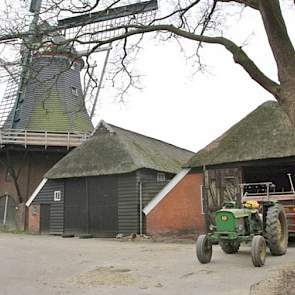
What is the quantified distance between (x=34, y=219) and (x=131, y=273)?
19.1m

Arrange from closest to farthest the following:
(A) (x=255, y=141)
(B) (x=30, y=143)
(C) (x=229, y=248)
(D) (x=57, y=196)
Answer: (C) (x=229, y=248) < (A) (x=255, y=141) < (D) (x=57, y=196) < (B) (x=30, y=143)

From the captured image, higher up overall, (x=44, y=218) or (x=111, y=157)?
(x=111, y=157)

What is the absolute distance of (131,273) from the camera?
11.6m

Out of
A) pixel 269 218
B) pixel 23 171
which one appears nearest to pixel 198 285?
pixel 269 218

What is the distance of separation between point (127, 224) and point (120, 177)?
244cm

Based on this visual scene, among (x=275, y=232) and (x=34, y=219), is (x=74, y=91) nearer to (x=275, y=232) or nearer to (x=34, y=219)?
(x=34, y=219)

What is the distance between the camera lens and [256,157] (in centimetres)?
1992

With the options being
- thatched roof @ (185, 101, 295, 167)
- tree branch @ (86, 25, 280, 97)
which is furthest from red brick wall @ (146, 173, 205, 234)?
tree branch @ (86, 25, 280, 97)

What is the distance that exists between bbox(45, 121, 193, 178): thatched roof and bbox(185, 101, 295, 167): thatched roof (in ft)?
15.5

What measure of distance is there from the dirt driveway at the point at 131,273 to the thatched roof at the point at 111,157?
9.55 meters


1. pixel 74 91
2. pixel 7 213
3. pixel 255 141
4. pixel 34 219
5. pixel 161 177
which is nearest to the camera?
pixel 255 141

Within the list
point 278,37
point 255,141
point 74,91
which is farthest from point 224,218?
point 74,91

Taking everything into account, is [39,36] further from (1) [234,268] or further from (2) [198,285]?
(1) [234,268]

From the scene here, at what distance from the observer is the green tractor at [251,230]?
12.4 meters
